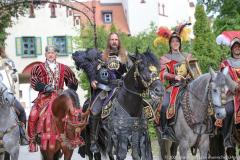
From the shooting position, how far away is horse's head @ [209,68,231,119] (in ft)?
31.8

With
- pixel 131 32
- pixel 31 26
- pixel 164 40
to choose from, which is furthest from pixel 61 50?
pixel 164 40

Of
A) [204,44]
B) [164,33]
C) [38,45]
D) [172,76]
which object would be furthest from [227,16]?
[38,45]

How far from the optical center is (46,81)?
1119 cm

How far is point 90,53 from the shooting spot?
1179 cm

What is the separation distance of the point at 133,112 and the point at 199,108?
1244mm

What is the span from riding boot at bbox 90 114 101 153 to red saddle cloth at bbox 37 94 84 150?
89cm

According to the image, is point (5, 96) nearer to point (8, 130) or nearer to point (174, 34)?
point (8, 130)

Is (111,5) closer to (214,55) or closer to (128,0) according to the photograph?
(128,0)

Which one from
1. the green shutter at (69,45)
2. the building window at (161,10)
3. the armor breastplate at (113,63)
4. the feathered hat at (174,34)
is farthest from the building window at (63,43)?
the armor breastplate at (113,63)

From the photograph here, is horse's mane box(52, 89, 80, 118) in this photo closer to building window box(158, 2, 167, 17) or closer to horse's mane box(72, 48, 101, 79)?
horse's mane box(72, 48, 101, 79)

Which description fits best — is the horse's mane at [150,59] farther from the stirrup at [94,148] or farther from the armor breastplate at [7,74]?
the stirrup at [94,148]

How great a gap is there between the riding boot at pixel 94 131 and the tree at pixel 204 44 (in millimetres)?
16636

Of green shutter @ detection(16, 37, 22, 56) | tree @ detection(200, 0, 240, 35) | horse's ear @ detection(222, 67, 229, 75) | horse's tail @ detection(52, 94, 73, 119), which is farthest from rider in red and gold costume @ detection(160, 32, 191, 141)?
green shutter @ detection(16, 37, 22, 56)

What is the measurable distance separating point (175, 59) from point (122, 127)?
229 cm
